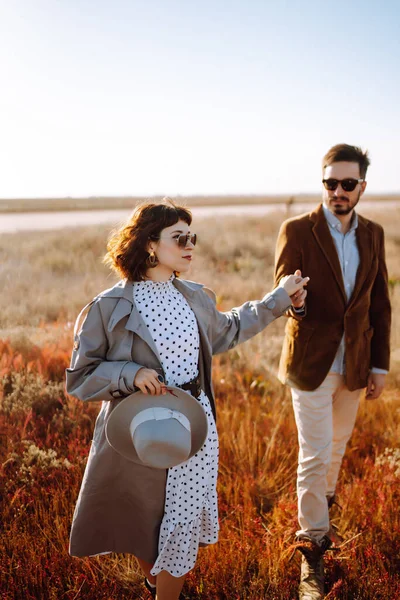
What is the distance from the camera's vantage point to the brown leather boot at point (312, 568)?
3.07 metres

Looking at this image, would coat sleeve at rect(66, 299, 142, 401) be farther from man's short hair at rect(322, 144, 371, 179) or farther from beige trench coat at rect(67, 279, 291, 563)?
man's short hair at rect(322, 144, 371, 179)

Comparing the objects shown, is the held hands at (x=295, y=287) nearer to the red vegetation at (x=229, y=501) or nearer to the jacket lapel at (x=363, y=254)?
the jacket lapel at (x=363, y=254)

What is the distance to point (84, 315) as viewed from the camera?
254cm

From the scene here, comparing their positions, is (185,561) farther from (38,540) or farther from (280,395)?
(280,395)

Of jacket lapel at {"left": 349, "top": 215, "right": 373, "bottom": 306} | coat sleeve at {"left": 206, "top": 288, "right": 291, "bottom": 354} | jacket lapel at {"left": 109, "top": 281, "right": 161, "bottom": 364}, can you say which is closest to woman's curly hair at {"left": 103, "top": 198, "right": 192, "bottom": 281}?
jacket lapel at {"left": 109, "top": 281, "right": 161, "bottom": 364}

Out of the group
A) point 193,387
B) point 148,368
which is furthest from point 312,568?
point 148,368

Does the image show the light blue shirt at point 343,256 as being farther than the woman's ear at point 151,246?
Yes

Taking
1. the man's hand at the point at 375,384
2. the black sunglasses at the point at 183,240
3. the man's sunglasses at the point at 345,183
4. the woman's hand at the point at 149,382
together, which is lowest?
the man's hand at the point at 375,384

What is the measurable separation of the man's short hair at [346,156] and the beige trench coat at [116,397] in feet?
4.05

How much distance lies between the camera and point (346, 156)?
3295mm

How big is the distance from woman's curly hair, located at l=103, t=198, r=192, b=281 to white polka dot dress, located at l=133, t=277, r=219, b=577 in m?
0.10

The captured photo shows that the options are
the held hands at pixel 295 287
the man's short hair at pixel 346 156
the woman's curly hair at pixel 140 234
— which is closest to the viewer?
the woman's curly hair at pixel 140 234

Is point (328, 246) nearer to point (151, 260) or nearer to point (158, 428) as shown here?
point (151, 260)

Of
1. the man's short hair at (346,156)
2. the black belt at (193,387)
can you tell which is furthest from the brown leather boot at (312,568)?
the man's short hair at (346,156)
